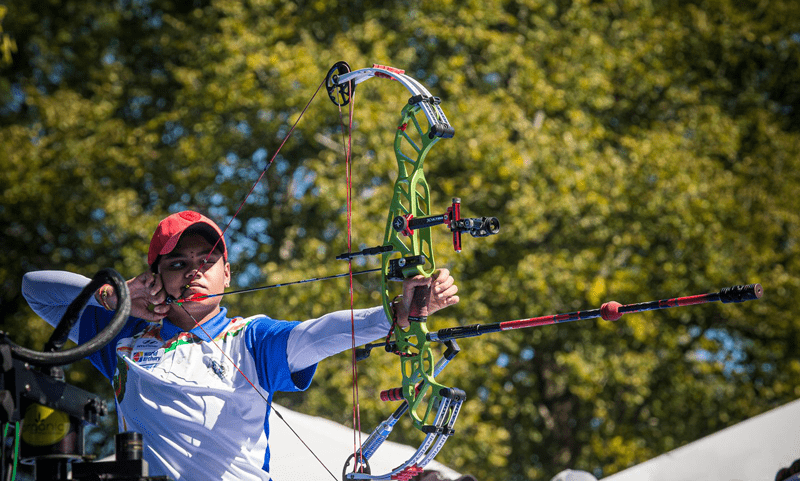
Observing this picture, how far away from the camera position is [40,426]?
6.66 ft

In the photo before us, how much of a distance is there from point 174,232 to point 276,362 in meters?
0.63

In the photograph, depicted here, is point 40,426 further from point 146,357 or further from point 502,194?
point 502,194

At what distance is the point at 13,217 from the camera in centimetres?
1141

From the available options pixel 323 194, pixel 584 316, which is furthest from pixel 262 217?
pixel 584 316

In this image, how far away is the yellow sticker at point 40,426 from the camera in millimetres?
2023

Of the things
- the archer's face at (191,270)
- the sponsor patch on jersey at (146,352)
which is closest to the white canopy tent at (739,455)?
the archer's face at (191,270)

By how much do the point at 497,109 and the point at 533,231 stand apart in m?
1.45

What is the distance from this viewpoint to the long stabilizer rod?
241cm

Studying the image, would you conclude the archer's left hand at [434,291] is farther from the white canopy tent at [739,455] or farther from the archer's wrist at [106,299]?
the white canopy tent at [739,455]

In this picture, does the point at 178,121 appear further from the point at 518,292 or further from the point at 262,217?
the point at 518,292

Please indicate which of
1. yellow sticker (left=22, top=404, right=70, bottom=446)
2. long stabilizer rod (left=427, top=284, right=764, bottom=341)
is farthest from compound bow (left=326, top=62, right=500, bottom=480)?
yellow sticker (left=22, top=404, right=70, bottom=446)

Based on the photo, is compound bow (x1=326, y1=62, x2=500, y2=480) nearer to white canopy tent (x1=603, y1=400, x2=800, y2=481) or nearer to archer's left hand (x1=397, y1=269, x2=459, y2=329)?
archer's left hand (x1=397, y1=269, x2=459, y2=329)

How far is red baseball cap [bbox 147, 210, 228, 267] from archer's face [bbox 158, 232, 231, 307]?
0.9 inches

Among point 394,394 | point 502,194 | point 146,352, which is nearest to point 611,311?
point 394,394
